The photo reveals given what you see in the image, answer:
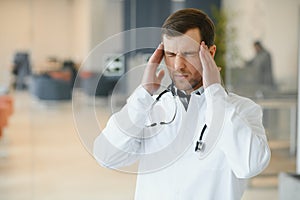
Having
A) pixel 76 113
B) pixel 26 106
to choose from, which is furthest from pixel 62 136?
pixel 76 113

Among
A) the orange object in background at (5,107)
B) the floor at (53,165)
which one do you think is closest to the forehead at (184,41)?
the floor at (53,165)

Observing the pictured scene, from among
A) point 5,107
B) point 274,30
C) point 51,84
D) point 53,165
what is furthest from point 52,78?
point 274,30

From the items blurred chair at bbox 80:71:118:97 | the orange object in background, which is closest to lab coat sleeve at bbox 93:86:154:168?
blurred chair at bbox 80:71:118:97

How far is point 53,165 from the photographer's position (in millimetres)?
5598

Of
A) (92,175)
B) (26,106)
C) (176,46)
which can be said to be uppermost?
(176,46)

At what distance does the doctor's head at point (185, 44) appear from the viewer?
1.23m

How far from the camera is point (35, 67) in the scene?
5473mm

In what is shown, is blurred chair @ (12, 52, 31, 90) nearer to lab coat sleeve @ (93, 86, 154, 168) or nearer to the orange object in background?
the orange object in background

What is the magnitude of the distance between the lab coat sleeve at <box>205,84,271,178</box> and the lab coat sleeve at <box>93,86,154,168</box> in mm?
153

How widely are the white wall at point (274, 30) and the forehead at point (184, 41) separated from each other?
4251 mm

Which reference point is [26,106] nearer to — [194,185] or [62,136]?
[62,136]

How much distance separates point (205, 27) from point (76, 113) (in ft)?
1.21

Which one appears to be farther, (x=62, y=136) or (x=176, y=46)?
(x=62, y=136)

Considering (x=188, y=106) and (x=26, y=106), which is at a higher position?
(x=188, y=106)
